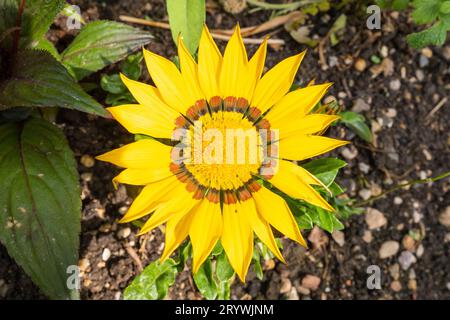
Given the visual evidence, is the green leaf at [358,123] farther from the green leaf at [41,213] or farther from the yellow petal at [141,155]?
the green leaf at [41,213]

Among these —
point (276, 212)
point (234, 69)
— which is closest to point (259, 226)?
point (276, 212)

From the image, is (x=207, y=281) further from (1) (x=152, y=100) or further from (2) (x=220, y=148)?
(1) (x=152, y=100)

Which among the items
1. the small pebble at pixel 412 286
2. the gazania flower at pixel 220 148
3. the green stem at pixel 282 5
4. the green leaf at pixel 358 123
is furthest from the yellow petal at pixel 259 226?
the green stem at pixel 282 5

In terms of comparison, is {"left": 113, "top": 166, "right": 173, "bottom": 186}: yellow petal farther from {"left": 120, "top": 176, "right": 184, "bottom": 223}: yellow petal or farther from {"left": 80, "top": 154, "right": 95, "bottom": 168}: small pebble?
{"left": 80, "top": 154, "right": 95, "bottom": 168}: small pebble

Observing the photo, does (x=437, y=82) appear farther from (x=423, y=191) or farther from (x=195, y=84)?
(x=195, y=84)

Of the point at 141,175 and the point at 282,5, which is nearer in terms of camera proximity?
the point at 141,175

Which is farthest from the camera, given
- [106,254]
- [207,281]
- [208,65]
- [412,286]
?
[412,286]

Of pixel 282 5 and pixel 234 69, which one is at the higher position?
pixel 282 5
